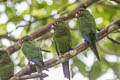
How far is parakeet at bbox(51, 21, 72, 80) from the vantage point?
454 centimetres

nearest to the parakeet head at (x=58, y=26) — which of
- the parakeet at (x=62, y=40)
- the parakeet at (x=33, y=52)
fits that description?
the parakeet at (x=62, y=40)

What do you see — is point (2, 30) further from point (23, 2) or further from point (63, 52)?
point (63, 52)

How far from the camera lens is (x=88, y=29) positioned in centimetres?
443

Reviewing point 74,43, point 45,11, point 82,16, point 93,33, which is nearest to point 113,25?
point 93,33

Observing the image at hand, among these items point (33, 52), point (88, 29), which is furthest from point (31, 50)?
point (88, 29)

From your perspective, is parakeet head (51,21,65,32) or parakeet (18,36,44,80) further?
parakeet head (51,21,65,32)

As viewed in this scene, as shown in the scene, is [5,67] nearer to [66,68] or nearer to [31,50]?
[31,50]

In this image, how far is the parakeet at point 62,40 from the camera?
4543mm

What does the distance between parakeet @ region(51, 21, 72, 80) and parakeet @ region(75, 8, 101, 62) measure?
0.28 meters

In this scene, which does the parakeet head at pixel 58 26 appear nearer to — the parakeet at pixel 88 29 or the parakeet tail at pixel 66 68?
the parakeet at pixel 88 29

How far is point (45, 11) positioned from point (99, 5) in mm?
1340

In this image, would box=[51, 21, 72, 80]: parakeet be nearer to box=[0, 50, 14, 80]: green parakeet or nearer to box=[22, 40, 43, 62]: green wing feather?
box=[22, 40, 43, 62]: green wing feather

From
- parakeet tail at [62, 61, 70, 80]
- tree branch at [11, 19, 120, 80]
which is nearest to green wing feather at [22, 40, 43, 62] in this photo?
tree branch at [11, 19, 120, 80]

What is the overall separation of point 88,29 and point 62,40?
0.48 metres
